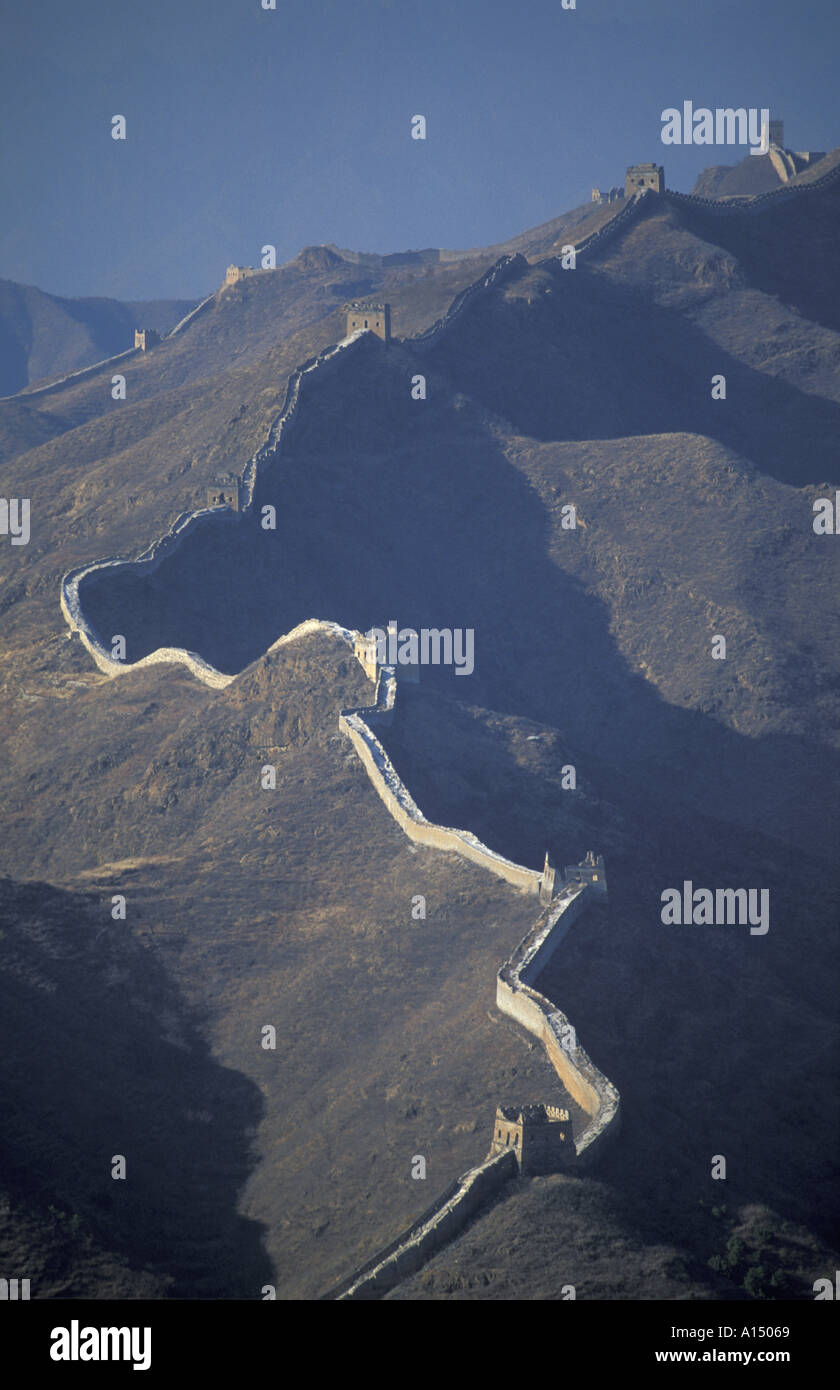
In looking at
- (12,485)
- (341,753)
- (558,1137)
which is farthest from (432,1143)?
(12,485)

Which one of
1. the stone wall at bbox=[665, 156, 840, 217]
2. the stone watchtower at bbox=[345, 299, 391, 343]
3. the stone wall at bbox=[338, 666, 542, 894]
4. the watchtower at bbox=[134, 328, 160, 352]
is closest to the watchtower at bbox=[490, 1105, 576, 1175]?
the stone wall at bbox=[338, 666, 542, 894]

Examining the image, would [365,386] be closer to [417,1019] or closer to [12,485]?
[12,485]

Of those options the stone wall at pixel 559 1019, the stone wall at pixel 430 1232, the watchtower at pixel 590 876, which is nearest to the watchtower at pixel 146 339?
the watchtower at pixel 590 876

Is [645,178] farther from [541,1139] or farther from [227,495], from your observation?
[541,1139]

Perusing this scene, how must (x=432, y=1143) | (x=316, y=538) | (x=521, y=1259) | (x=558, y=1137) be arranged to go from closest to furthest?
(x=521, y=1259) → (x=558, y=1137) → (x=432, y=1143) → (x=316, y=538)

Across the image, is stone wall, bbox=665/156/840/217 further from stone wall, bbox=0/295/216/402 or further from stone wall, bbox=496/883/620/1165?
stone wall, bbox=496/883/620/1165

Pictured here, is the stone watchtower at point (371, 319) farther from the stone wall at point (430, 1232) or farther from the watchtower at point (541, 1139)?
the stone wall at point (430, 1232)
